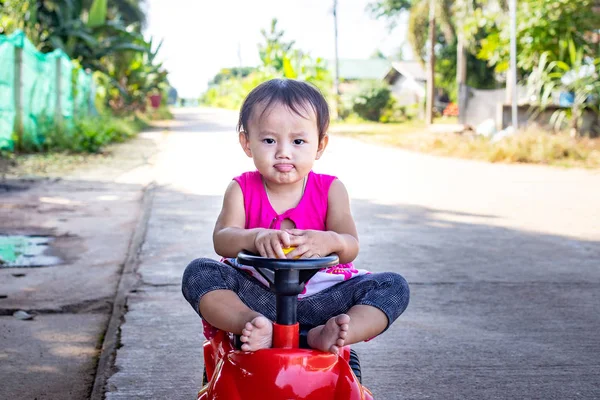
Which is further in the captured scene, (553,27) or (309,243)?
(553,27)

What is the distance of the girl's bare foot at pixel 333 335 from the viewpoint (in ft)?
5.68

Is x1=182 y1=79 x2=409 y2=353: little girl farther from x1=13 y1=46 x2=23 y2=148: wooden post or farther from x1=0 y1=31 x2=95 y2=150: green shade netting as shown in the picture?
x1=13 y1=46 x2=23 y2=148: wooden post

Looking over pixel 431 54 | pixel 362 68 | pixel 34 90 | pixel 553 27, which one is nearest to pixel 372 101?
pixel 431 54

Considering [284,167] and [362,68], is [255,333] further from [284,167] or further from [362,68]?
[362,68]

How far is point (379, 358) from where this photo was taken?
2.99 meters

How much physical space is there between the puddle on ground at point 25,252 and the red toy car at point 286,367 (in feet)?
10.0

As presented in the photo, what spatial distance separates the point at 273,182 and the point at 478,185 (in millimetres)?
6686

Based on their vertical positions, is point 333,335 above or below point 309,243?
below

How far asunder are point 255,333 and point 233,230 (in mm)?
437

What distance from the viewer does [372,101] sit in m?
33.0

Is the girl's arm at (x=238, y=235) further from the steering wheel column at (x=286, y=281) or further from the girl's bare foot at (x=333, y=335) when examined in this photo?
the girl's bare foot at (x=333, y=335)

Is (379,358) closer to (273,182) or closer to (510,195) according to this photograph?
(273,182)

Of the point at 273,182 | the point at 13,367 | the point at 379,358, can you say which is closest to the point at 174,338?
the point at 13,367

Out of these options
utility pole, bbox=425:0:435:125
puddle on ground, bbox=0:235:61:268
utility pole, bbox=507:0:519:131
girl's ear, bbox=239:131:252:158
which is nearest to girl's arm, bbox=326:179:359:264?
A: girl's ear, bbox=239:131:252:158
